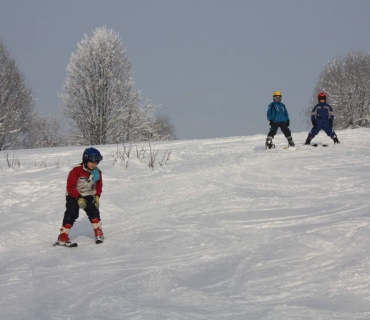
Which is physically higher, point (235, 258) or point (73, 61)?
point (73, 61)

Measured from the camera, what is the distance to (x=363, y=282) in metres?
3.47

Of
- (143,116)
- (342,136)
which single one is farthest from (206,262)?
(143,116)

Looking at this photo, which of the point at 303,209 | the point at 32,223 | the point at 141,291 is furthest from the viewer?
the point at 32,223

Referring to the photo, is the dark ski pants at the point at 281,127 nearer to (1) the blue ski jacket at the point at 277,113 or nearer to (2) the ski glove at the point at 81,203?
(1) the blue ski jacket at the point at 277,113

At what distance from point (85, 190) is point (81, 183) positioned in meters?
0.12

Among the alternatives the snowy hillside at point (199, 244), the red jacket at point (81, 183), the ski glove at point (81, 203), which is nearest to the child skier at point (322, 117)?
the snowy hillside at point (199, 244)

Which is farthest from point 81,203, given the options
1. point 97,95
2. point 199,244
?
point 97,95

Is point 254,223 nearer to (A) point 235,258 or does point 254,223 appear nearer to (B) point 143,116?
(A) point 235,258

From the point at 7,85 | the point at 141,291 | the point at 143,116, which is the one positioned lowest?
the point at 141,291

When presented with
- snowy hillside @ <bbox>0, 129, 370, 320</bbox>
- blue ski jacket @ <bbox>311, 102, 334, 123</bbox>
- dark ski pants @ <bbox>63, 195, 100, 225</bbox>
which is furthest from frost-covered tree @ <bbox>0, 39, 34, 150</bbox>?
dark ski pants @ <bbox>63, 195, 100, 225</bbox>

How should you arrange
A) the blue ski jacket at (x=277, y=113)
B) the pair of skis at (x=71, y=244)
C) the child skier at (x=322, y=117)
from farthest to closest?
the child skier at (x=322, y=117) < the blue ski jacket at (x=277, y=113) < the pair of skis at (x=71, y=244)

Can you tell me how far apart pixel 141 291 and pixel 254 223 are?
8.41ft

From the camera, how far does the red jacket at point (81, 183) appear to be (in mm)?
6070

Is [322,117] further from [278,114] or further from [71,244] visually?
[71,244]
